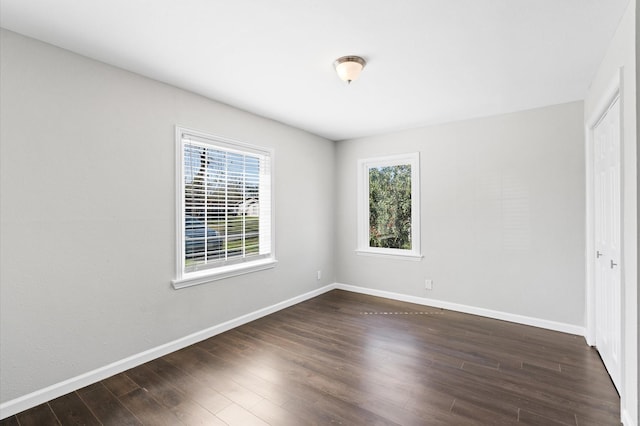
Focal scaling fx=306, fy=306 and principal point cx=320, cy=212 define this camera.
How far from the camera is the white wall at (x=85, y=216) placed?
6.70ft

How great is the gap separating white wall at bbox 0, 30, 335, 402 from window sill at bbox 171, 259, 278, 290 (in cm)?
7

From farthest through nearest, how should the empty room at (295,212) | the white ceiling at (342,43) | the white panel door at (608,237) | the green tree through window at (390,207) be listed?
the green tree through window at (390,207), the white panel door at (608,237), the empty room at (295,212), the white ceiling at (342,43)

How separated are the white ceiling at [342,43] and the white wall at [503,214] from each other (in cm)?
51

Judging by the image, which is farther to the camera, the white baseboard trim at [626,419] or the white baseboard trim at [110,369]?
the white baseboard trim at [110,369]

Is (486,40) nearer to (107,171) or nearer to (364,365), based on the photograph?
(364,365)

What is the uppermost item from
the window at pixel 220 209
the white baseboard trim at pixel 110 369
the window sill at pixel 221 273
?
the window at pixel 220 209

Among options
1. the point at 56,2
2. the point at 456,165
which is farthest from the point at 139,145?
the point at 456,165

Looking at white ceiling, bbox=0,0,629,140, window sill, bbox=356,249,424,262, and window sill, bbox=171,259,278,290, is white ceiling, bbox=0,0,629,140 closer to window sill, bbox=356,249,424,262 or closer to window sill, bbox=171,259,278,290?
window sill, bbox=171,259,278,290

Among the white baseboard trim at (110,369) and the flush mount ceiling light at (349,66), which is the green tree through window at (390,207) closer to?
the white baseboard trim at (110,369)

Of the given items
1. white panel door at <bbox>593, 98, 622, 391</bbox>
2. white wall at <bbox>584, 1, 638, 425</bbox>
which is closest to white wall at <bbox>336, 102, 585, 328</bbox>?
white panel door at <bbox>593, 98, 622, 391</bbox>

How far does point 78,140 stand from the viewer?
7.61 ft

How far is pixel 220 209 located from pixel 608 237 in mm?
3569

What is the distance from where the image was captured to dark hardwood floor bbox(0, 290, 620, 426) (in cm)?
199

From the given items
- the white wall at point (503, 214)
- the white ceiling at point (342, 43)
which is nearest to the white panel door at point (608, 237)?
the white wall at point (503, 214)
